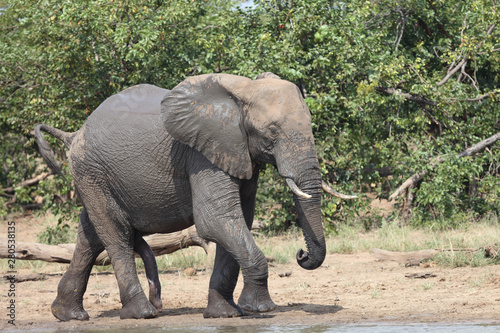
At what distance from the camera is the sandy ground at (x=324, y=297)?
673 cm

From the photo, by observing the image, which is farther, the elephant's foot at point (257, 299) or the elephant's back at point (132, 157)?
the elephant's back at point (132, 157)

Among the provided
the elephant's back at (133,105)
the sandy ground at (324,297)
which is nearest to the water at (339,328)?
the sandy ground at (324,297)

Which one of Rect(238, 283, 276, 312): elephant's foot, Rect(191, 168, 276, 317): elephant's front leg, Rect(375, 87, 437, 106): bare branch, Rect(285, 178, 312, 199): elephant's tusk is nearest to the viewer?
Rect(285, 178, 312, 199): elephant's tusk

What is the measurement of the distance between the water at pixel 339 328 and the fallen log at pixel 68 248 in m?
2.88

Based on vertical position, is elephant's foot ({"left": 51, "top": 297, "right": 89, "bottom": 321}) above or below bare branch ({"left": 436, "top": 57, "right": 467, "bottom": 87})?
below

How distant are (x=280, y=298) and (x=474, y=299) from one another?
2036 mm

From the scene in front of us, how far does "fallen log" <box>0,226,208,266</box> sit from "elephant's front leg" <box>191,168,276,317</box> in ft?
10.2

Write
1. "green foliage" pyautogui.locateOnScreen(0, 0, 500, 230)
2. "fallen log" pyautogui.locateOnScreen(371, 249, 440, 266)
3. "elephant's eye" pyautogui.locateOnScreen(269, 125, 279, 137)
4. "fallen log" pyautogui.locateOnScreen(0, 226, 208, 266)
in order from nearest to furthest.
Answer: "elephant's eye" pyautogui.locateOnScreen(269, 125, 279, 137)
"fallen log" pyautogui.locateOnScreen(0, 226, 208, 266)
"fallen log" pyautogui.locateOnScreen(371, 249, 440, 266)
"green foliage" pyautogui.locateOnScreen(0, 0, 500, 230)

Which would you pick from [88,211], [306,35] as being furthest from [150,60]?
[88,211]

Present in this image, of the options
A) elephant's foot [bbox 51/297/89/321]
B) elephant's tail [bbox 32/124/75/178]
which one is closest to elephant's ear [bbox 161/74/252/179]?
elephant's tail [bbox 32/124/75/178]

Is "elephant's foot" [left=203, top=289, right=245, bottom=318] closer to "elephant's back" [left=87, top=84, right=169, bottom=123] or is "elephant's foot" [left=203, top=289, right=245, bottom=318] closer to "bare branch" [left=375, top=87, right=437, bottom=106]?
"elephant's back" [left=87, top=84, right=169, bottom=123]

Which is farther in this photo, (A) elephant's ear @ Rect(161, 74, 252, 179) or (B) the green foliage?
(B) the green foliage

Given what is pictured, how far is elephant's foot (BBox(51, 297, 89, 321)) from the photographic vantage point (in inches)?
286

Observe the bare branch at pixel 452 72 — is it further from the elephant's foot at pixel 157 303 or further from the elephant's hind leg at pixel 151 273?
the elephant's foot at pixel 157 303
